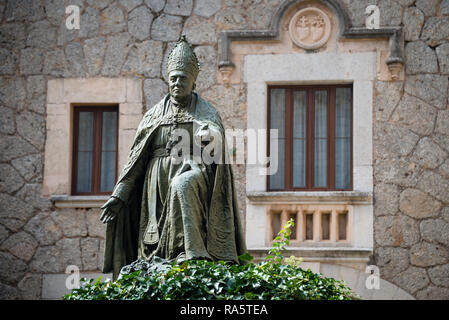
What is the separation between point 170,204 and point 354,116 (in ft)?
17.1

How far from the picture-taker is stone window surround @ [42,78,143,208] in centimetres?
1256

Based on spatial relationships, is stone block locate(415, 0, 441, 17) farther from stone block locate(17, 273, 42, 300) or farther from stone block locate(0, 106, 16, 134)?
stone block locate(17, 273, 42, 300)

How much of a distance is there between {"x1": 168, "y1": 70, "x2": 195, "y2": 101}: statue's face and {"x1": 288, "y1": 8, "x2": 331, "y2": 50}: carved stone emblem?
4.67 m

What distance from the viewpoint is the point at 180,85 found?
26.6 ft

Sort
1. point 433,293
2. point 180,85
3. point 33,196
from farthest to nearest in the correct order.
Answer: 1. point 33,196
2. point 433,293
3. point 180,85

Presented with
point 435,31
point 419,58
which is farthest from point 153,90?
point 435,31

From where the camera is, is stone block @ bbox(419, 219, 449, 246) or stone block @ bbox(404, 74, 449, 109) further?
stone block @ bbox(404, 74, 449, 109)

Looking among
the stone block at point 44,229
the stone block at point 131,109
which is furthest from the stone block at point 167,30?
the stone block at point 44,229

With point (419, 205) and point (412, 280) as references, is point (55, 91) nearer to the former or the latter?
point (419, 205)

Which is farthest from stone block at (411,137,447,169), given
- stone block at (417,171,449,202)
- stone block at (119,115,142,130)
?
stone block at (119,115,142,130)

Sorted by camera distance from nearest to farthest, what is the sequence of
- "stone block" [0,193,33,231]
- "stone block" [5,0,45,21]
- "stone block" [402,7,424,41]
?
"stone block" [402,7,424,41]
"stone block" [0,193,33,231]
"stone block" [5,0,45,21]

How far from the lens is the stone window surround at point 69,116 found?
495 inches

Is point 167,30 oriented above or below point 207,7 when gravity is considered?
below

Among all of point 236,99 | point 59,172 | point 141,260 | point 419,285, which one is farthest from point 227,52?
point 141,260
